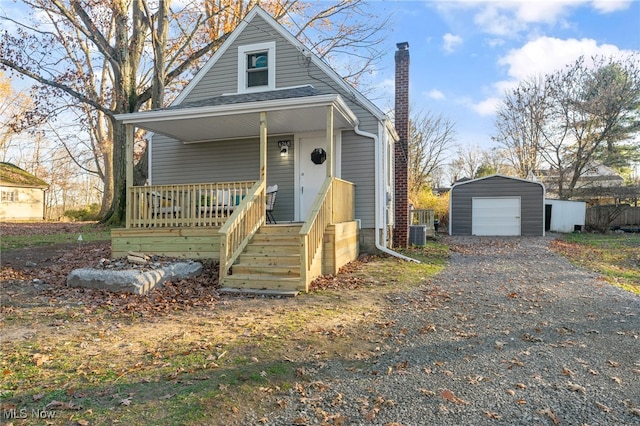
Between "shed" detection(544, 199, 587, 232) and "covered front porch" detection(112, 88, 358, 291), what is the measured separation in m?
16.1

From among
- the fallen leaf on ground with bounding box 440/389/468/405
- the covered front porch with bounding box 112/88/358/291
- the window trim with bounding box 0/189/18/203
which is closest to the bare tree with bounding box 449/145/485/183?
the covered front porch with bounding box 112/88/358/291

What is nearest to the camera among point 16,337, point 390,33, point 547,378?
point 547,378

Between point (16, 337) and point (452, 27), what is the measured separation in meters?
13.9

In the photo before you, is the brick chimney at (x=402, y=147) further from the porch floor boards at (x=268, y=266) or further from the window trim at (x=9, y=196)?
the window trim at (x=9, y=196)

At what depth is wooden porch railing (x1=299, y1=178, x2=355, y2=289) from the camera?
20.3ft

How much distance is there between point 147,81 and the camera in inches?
893

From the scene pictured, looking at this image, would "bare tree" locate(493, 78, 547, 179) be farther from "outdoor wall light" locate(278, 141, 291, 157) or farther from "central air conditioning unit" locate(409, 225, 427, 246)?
"outdoor wall light" locate(278, 141, 291, 157)

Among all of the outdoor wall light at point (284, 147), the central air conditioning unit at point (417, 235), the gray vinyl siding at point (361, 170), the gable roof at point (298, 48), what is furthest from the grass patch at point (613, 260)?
the outdoor wall light at point (284, 147)

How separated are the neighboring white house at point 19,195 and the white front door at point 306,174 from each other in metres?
24.3

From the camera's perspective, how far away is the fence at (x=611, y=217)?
20984 mm

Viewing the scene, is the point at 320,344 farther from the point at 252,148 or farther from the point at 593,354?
the point at 252,148

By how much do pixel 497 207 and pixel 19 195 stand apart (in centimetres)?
2971

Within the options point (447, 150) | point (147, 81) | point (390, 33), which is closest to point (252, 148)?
point (390, 33)

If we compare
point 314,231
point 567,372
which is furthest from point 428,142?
point 567,372
